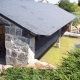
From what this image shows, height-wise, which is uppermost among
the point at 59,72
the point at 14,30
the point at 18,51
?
the point at 14,30

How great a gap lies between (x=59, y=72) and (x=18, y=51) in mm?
2960

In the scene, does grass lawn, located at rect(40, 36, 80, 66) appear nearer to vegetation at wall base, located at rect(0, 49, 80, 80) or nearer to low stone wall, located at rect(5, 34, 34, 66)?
low stone wall, located at rect(5, 34, 34, 66)

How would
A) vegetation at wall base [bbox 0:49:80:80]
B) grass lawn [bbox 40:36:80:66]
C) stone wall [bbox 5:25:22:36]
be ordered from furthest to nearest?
grass lawn [bbox 40:36:80:66]
stone wall [bbox 5:25:22:36]
vegetation at wall base [bbox 0:49:80:80]

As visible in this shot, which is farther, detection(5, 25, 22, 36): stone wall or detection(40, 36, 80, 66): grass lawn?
detection(40, 36, 80, 66): grass lawn

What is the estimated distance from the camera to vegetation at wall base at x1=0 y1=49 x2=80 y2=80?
6.26 meters

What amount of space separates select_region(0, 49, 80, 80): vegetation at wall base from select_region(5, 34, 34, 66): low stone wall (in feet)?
3.14

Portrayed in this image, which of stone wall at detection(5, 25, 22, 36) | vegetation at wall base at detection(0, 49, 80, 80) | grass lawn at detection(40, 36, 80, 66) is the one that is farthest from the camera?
grass lawn at detection(40, 36, 80, 66)

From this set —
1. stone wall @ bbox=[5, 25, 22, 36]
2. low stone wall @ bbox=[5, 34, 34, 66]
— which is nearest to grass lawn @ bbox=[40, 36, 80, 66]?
low stone wall @ bbox=[5, 34, 34, 66]

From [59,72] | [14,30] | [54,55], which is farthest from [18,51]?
[54,55]

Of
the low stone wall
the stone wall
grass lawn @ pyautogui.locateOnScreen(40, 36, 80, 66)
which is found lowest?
grass lawn @ pyautogui.locateOnScreen(40, 36, 80, 66)

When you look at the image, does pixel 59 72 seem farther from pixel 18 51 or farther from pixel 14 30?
pixel 14 30

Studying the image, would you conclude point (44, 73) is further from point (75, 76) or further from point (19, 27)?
point (19, 27)

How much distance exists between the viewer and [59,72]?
656cm

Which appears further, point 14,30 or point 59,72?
point 14,30
